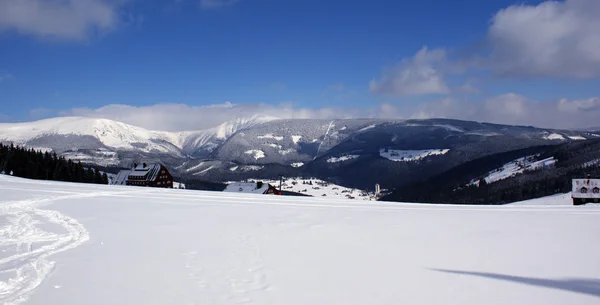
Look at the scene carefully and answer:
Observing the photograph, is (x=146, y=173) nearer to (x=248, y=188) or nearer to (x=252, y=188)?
(x=248, y=188)

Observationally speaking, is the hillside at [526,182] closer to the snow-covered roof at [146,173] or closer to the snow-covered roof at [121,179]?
the snow-covered roof at [146,173]

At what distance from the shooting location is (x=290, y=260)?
351 inches

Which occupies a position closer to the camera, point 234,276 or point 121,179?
point 234,276

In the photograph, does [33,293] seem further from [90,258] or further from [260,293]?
[260,293]

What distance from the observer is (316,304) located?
6301 millimetres

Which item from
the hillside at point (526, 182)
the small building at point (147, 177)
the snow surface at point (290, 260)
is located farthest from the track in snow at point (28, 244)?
the hillside at point (526, 182)

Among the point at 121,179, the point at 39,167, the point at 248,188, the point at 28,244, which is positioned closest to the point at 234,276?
the point at 28,244

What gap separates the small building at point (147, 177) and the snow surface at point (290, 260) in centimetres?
7219

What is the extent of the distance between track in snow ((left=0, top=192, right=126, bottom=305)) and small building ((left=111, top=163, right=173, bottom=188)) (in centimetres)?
7074

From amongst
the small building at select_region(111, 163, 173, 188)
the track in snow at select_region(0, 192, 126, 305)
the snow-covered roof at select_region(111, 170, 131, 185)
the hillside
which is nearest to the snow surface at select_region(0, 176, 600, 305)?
the track in snow at select_region(0, 192, 126, 305)

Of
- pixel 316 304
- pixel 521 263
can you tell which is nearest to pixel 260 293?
pixel 316 304

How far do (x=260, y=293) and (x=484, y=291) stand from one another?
4006 mm

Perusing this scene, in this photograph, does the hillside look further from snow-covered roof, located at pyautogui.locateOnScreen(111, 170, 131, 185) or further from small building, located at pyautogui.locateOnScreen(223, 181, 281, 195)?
snow-covered roof, located at pyautogui.locateOnScreen(111, 170, 131, 185)

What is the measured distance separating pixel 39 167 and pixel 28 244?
72556mm
